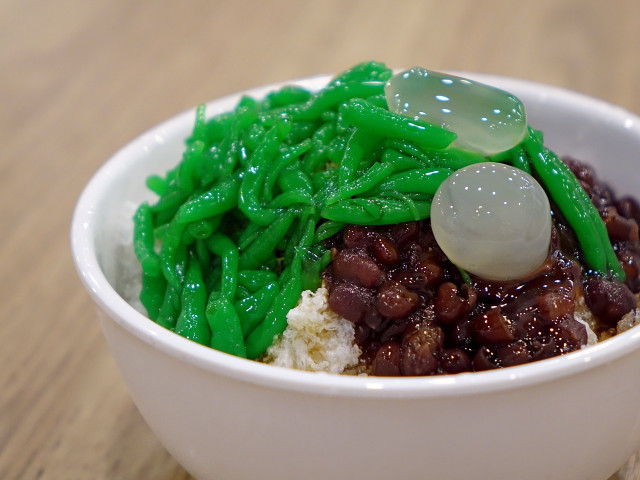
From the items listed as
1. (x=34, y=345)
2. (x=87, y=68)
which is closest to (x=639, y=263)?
(x=34, y=345)

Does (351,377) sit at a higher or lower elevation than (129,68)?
higher

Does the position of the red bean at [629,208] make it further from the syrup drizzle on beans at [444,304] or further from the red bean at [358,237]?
the red bean at [358,237]

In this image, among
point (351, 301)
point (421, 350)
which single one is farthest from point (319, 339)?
point (421, 350)

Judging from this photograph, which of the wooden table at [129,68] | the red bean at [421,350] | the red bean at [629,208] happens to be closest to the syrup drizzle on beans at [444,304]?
the red bean at [421,350]

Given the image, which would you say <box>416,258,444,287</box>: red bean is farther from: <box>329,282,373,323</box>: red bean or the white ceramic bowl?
the white ceramic bowl

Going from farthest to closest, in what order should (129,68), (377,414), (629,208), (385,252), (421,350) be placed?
1. (129,68)
2. (629,208)
3. (385,252)
4. (421,350)
5. (377,414)

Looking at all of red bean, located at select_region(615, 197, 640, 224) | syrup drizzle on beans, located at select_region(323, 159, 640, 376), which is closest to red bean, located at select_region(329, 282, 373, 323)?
syrup drizzle on beans, located at select_region(323, 159, 640, 376)

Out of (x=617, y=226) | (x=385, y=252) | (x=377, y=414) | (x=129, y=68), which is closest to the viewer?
(x=377, y=414)

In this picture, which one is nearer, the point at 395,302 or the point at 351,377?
the point at 351,377

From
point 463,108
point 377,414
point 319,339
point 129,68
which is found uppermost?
point 463,108

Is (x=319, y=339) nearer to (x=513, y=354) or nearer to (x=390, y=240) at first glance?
(x=390, y=240)
